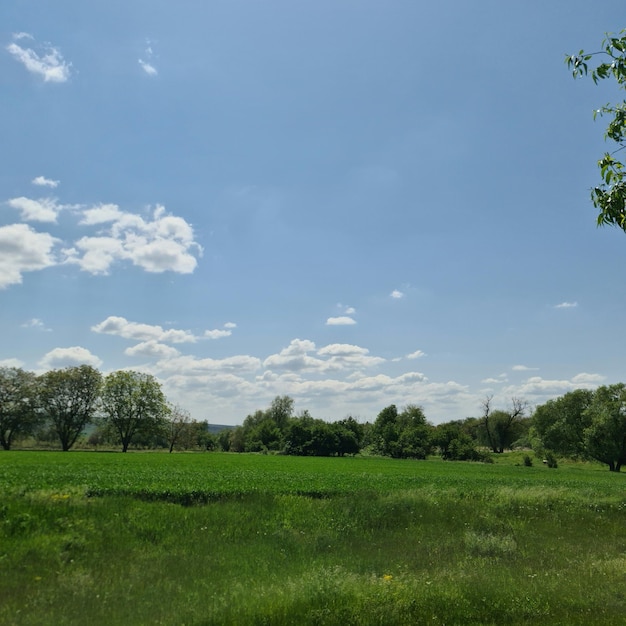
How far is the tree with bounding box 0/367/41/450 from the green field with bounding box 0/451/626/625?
7983 cm

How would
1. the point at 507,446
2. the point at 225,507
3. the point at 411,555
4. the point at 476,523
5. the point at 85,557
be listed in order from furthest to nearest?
the point at 507,446
the point at 476,523
the point at 225,507
the point at 411,555
the point at 85,557

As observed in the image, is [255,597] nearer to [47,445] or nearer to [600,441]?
[600,441]

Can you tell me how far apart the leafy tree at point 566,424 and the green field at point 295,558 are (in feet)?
221

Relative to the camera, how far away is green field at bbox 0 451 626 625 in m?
8.44

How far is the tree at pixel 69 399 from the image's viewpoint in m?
89.8

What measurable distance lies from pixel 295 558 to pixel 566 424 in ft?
276

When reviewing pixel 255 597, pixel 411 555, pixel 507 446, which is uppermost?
pixel 255 597

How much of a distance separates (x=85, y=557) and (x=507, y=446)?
130071mm

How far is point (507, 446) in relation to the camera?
124 metres

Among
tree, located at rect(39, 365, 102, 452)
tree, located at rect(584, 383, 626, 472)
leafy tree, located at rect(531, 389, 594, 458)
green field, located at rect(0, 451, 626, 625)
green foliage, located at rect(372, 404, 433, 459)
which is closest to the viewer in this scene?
green field, located at rect(0, 451, 626, 625)

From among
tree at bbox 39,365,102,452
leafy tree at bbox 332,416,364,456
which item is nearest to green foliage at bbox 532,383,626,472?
leafy tree at bbox 332,416,364,456

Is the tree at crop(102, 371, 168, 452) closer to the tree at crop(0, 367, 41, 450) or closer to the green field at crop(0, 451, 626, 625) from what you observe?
the tree at crop(0, 367, 41, 450)

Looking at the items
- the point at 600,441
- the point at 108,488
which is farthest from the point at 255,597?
the point at 600,441

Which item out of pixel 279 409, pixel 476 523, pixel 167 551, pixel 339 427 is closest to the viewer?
pixel 167 551
